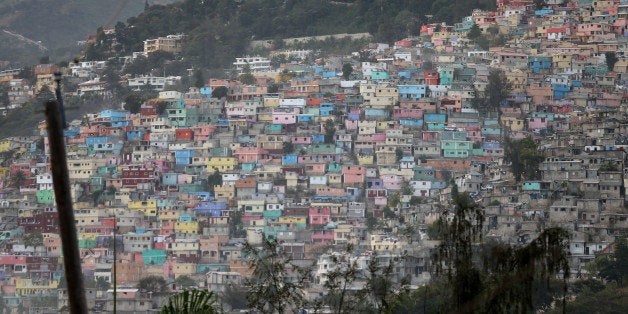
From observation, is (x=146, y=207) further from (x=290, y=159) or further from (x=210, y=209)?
(x=290, y=159)

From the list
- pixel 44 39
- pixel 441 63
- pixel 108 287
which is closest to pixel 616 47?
pixel 441 63

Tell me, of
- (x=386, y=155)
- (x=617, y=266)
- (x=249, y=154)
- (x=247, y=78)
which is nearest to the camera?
(x=617, y=266)

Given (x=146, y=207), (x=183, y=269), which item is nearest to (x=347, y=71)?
(x=146, y=207)

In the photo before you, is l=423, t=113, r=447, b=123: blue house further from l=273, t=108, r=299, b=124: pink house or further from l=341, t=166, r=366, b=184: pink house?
l=341, t=166, r=366, b=184: pink house

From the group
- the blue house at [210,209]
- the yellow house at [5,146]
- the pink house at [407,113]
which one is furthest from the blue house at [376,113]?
the yellow house at [5,146]

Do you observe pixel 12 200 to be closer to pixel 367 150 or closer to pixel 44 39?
pixel 367 150

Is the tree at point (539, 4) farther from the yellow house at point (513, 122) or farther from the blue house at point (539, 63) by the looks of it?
the yellow house at point (513, 122)

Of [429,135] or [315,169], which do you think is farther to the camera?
[429,135]
